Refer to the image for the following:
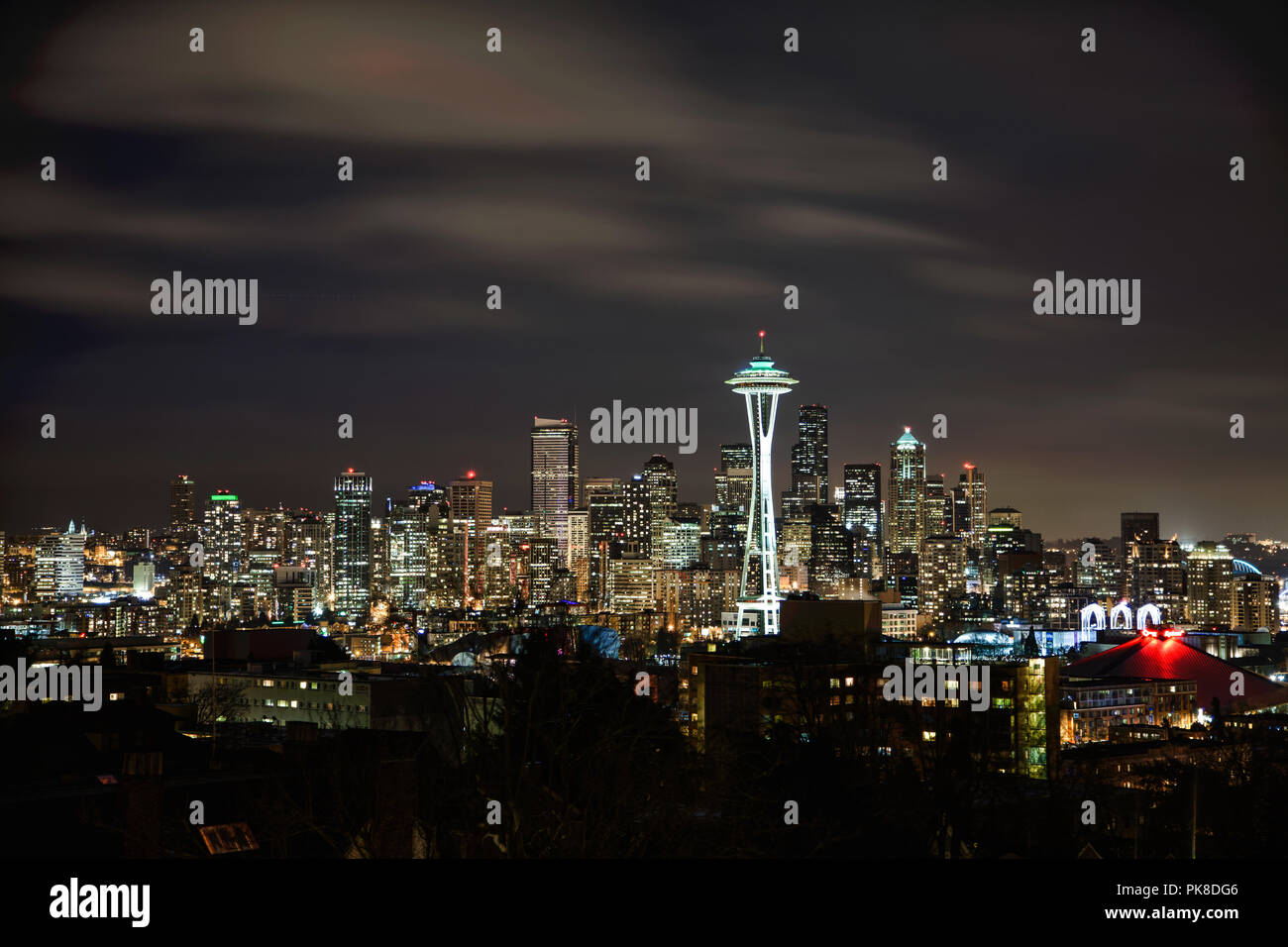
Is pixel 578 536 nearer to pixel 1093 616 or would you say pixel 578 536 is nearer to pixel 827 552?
pixel 827 552

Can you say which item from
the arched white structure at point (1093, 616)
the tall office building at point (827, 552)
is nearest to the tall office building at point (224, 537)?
the tall office building at point (827, 552)

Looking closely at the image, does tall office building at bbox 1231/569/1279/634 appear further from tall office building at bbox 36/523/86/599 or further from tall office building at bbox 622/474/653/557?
tall office building at bbox 36/523/86/599

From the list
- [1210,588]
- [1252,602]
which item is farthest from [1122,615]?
[1252,602]

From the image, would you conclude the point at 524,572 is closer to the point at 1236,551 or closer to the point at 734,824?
the point at 1236,551

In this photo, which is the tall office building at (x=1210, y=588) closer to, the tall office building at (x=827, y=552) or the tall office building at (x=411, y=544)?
the tall office building at (x=827, y=552)

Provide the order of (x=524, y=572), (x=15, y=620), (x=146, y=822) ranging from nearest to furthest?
(x=146, y=822), (x=15, y=620), (x=524, y=572)

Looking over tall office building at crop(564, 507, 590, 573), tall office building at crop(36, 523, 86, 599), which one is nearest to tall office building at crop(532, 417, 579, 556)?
tall office building at crop(564, 507, 590, 573)

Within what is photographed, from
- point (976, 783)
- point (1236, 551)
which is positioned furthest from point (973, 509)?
point (976, 783)
